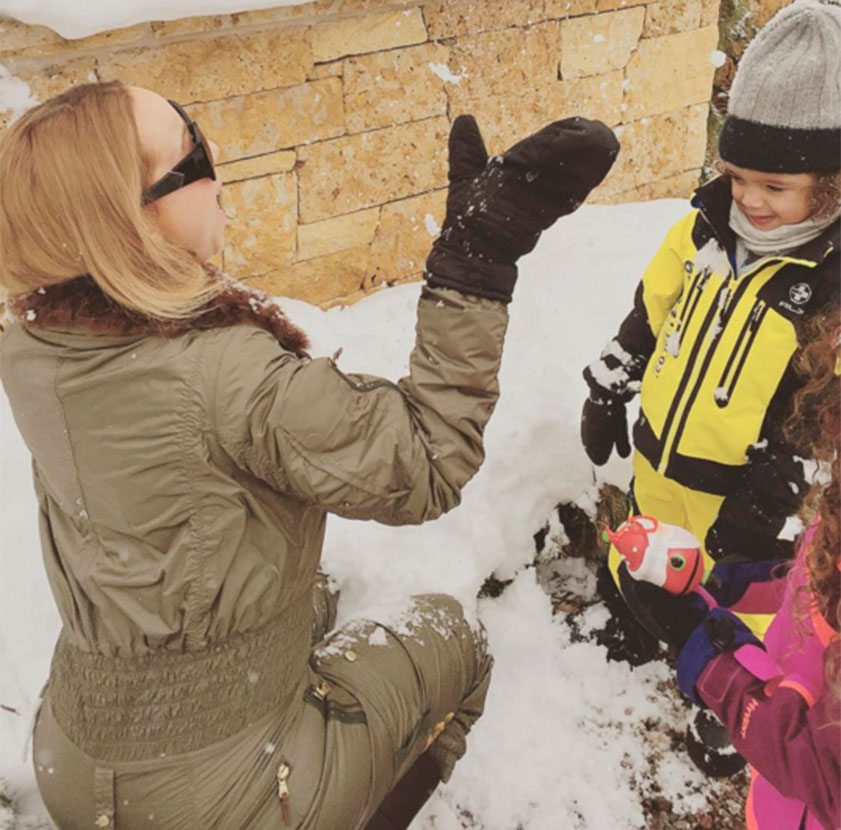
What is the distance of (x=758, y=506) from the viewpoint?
6.65 ft

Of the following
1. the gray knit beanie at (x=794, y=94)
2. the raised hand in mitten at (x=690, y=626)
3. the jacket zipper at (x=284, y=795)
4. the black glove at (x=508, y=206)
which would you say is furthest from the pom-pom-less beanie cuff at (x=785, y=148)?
the jacket zipper at (x=284, y=795)

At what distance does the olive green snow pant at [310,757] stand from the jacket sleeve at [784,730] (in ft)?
2.13

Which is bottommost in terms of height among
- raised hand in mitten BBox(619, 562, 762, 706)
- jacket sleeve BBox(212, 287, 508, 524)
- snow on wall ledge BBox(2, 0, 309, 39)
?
raised hand in mitten BBox(619, 562, 762, 706)

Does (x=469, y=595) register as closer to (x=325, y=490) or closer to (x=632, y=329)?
(x=632, y=329)

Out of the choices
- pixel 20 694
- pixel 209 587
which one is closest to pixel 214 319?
pixel 209 587

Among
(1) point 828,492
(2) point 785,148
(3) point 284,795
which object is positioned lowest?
(3) point 284,795

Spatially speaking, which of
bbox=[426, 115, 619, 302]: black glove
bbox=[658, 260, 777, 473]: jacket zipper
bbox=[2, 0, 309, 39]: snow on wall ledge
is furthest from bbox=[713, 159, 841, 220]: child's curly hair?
bbox=[2, 0, 309, 39]: snow on wall ledge

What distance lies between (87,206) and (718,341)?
1456 millimetres

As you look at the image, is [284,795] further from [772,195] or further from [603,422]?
[772,195]

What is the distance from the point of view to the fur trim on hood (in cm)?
140

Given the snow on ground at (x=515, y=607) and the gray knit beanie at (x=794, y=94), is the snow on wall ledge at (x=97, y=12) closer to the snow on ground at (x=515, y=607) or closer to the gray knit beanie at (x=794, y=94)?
the snow on ground at (x=515, y=607)

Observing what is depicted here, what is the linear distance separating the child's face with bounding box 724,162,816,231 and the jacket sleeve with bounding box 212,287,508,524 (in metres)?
0.82

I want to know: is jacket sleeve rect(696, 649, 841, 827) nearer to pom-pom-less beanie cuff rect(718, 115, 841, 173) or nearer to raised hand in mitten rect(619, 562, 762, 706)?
raised hand in mitten rect(619, 562, 762, 706)

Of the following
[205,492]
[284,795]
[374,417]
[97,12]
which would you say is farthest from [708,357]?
[97,12]
